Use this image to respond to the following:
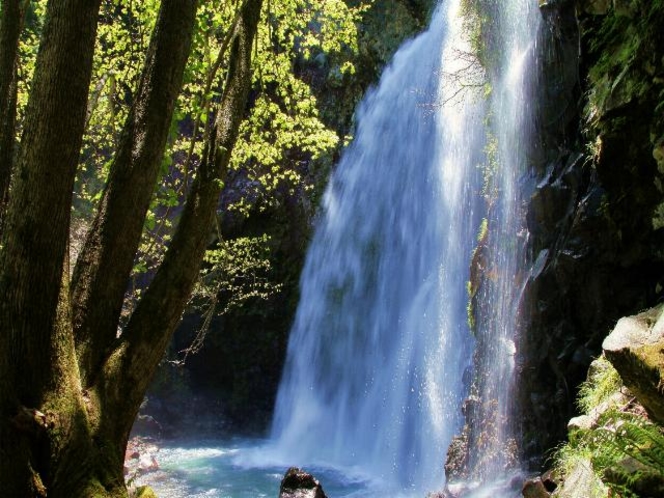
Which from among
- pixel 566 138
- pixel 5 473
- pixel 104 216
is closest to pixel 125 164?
pixel 104 216

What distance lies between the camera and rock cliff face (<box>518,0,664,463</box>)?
6367 mm

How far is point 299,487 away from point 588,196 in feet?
17.8

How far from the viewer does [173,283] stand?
11.0 ft

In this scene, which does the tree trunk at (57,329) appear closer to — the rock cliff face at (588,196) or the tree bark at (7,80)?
the tree bark at (7,80)

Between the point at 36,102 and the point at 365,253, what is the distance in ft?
54.6

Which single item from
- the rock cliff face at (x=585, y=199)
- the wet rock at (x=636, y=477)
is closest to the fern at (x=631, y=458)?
the wet rock at (x=636, y=477)

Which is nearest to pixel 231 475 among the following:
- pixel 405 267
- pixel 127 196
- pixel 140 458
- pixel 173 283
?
pixel 140 458

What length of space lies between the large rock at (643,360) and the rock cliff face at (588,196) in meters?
2.33

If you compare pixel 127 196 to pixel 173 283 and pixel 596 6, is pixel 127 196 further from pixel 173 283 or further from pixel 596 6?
pixel 596 6

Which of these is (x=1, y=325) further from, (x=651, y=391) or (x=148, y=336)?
(x=651, y=391)

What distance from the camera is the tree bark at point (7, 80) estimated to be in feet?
15.0

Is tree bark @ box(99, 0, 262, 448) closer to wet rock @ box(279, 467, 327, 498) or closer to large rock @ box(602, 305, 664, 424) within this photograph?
large rock @ box(602, 305, 664, 424)

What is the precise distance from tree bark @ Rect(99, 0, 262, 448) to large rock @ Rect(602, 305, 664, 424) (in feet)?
9.82

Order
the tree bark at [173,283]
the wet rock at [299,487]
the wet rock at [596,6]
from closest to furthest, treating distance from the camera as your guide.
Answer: the tree bark at [173,283] < the wet rock at [299,487] < the wet rock at [596,6]
